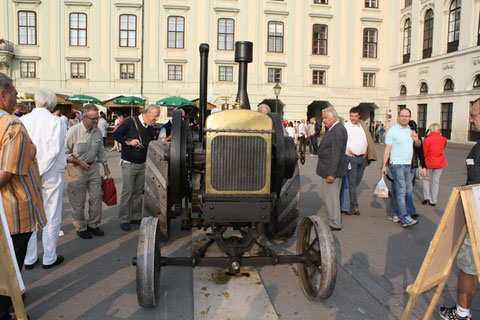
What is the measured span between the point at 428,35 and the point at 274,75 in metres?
12.6

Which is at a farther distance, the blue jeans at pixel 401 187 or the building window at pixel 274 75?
the building window at pixel 274 75

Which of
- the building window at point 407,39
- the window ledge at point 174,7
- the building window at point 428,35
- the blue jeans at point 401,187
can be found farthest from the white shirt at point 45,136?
the building window at point 407,39

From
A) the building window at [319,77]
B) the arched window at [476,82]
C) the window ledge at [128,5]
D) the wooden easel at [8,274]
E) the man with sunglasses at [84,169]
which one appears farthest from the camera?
the building window at [319,77]

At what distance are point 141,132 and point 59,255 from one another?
2.04m

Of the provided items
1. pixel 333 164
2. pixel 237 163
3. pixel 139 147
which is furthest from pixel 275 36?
pixel 237 163

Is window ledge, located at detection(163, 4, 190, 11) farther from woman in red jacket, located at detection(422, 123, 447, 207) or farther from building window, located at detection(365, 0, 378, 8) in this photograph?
woman in red jacket, located at detection(422, 123, 447, 207)

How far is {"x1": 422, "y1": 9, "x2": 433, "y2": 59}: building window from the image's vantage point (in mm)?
29750

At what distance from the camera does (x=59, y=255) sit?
4.27 m

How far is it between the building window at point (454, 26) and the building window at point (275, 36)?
12.7m

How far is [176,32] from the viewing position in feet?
100

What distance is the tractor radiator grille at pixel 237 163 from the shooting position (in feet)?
10.5

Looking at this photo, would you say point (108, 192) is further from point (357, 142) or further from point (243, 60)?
point (357, 142)

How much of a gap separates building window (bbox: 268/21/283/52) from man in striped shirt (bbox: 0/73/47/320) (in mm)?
30550

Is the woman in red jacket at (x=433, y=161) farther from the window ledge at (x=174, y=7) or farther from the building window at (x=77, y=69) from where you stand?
the building window at (x=77, y=69)
